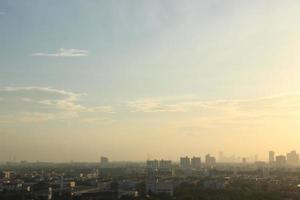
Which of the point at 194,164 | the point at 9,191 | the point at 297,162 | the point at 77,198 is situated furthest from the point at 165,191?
the point at 297,162

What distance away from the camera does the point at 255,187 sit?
3059 cm

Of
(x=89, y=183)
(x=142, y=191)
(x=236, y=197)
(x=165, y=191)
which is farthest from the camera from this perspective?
(x=89, y=183)

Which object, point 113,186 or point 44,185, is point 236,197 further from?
point 44,185

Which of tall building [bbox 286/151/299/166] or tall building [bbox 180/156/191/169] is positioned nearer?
tall building [bbox 180/156/191/169]

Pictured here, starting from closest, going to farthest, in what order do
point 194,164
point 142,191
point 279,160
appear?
point 142,191, point 194,164, point 279,160

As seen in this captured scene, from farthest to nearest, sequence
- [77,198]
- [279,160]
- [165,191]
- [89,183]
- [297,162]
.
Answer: [297,162] → [279,160] → [89,183] → [165,191] → [77,198]

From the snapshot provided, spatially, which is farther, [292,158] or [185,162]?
[292,158]

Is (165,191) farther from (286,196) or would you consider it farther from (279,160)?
(279,160)

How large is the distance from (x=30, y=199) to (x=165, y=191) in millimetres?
7236

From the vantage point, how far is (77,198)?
24594mm

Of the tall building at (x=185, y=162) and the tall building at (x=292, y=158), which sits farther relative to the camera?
the tall building at (x=292, y=158)

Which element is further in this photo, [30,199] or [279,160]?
[279,160]

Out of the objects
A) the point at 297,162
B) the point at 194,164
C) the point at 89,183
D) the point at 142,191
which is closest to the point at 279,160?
the point at 297,162

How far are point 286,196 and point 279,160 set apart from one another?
212 ft
